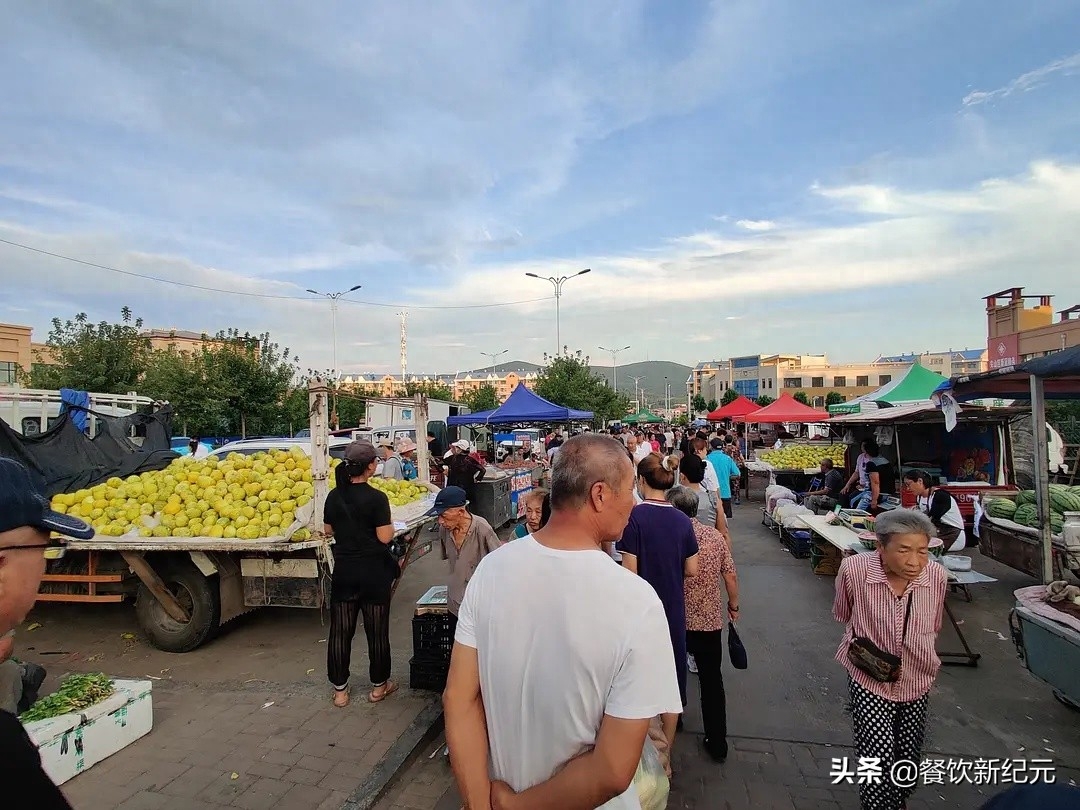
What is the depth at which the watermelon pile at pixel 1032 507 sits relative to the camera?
263 inches

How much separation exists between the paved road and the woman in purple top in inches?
30.2

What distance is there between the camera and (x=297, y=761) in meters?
4.03

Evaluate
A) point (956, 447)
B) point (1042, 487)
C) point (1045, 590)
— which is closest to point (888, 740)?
point (1045, 590)

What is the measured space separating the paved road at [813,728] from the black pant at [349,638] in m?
0.81

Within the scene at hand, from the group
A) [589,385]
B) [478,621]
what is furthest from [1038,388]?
[589,385]

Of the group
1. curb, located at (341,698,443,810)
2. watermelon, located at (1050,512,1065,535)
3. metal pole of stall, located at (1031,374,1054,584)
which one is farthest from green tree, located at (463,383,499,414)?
curb, located at (341,698,443,810)

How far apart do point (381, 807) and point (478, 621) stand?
8.99 feet

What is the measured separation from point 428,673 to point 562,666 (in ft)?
12.3

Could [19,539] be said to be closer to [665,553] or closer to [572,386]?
[665,553]

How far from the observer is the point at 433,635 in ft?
16.0

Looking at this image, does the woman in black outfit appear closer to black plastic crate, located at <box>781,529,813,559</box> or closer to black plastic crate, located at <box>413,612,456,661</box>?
black plastic crate, located at <box>413,612,456,661</box>

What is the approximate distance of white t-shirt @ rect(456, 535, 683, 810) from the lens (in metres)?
1.62

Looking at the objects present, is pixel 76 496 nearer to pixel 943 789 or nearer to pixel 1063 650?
pixel 943 789

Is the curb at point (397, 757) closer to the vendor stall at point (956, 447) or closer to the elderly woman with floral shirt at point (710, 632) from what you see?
the elderly woman with floral shirt at point (710, 632)
